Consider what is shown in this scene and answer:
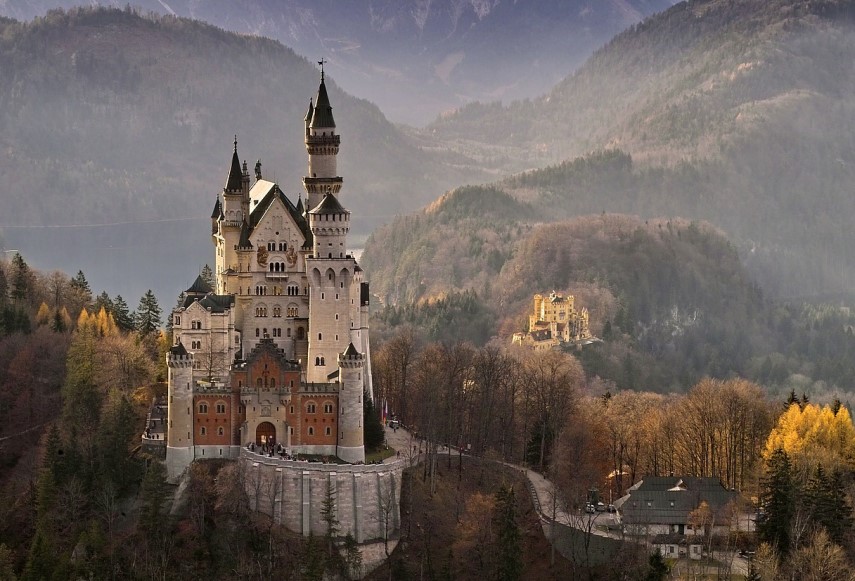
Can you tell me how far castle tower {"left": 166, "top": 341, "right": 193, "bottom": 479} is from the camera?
10425 cm

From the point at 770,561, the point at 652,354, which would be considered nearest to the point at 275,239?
the point at 770,561

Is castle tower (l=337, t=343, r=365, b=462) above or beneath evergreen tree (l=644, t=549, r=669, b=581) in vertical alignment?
above

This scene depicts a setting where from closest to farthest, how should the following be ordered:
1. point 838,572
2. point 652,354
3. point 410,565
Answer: point 838,572 < point 410,565 < point 652,354

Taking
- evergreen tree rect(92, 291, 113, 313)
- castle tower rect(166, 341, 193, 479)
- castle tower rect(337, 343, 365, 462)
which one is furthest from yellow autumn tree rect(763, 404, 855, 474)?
evergreen tree rect(92, 291, 113, 313)

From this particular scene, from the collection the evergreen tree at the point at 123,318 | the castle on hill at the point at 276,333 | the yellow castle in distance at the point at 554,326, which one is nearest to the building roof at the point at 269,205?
the castle on hill at the point at 276,333

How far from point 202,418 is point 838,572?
37.0 metres

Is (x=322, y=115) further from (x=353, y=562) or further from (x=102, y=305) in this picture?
(x=102, y=305)

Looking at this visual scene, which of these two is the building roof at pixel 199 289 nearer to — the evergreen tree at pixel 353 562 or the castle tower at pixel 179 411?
the castle tower at pixel 179 411

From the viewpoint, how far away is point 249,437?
105125mm

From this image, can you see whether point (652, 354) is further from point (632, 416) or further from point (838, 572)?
point (838, 572)

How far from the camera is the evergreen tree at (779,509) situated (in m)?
94.1

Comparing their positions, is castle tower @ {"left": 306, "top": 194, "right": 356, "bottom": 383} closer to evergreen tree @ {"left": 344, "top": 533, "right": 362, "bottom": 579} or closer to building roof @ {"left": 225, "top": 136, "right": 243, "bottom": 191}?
building roof @ {"left": 225, "top": 136, "right": 243, "bottom": 191}

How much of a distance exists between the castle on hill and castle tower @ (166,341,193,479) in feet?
0.19

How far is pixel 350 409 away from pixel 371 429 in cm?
468
